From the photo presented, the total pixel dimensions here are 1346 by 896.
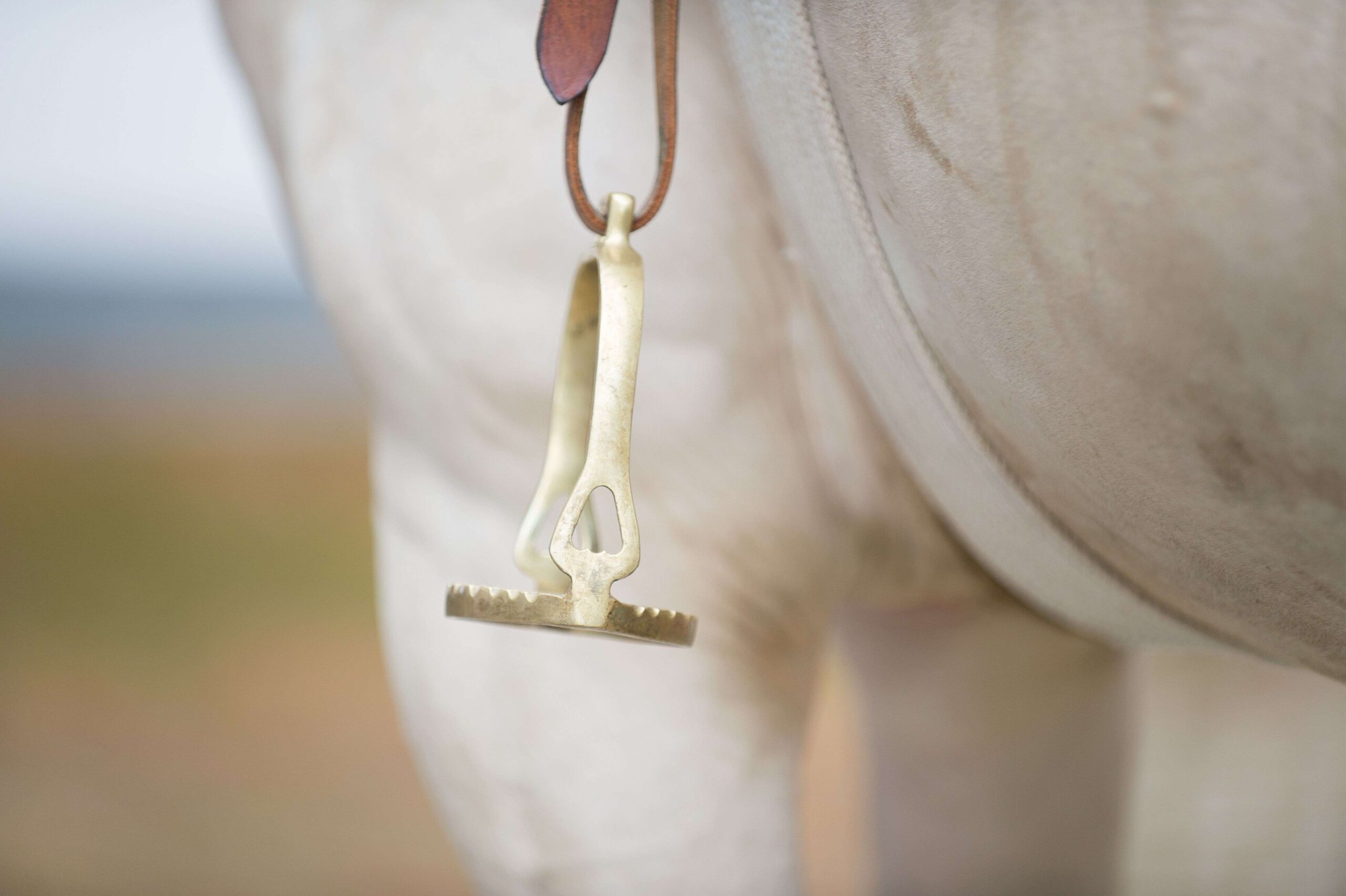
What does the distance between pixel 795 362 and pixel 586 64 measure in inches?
4.6

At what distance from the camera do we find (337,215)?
1.08ft

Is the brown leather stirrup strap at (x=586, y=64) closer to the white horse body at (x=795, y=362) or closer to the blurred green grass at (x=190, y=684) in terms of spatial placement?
the white horse body at (x=795, y=362)

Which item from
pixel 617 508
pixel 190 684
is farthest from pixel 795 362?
pixel 190 684

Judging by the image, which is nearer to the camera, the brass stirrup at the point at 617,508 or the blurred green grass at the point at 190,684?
the brass stirrup at the point at 617,508

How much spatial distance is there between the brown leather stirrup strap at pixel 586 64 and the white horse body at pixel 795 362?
2 centimetres

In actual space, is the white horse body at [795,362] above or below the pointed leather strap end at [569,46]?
below

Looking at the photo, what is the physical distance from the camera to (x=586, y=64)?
0.23 meters

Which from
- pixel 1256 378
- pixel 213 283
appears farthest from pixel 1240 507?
pixel 213 283

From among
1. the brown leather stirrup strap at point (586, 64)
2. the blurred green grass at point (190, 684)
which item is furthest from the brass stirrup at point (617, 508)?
the blurred green grass at point (190, 684)

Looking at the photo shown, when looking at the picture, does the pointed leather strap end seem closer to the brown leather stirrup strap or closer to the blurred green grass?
the brown leather stirrup strap

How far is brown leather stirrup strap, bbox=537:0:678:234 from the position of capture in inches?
9.1

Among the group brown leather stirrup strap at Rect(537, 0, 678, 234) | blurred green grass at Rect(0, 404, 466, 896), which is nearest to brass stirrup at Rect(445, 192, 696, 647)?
brown leather stirrup strap at Rect(537, 0, 678, 234)

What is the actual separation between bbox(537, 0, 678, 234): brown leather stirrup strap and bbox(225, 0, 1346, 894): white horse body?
0.06 ft

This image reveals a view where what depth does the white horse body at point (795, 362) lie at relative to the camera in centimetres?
15
